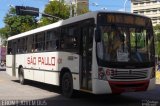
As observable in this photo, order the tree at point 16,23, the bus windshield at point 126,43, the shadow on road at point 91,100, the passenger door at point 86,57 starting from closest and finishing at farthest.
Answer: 1. the bus windshield at point 126,43
2. the shadow on road at point 91,100
3. the passenger door at point 86,57
4. the tree at point 16,23

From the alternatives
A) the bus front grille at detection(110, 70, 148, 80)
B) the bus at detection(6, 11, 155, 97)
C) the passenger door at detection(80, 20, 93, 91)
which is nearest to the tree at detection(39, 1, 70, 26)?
the bus at detection(6, 11, 155, 97)

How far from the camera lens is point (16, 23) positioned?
60.0 meters

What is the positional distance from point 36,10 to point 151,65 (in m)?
26.1

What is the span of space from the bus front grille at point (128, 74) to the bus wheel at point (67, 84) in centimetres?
243

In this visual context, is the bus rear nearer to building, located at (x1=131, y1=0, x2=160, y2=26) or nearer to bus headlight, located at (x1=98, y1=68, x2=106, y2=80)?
bus headlight, located at (x1=98, y1=68, x2=106, y2=80)

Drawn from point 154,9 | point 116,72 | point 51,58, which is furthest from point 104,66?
point 154,9

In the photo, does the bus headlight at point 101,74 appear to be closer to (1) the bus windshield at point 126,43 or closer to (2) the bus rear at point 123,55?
(2) the bus rear at point 123,55

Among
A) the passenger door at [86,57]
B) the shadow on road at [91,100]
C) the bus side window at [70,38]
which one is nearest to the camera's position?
the shadow on road at [91,100]

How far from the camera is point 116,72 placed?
12633 mm

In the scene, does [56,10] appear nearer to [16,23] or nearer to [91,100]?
[16,23]

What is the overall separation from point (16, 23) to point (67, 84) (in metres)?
46.3

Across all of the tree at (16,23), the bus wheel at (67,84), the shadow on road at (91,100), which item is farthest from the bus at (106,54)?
the tree at (16,23)

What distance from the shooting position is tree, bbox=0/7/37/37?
191 feet

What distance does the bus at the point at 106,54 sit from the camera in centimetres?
1264
